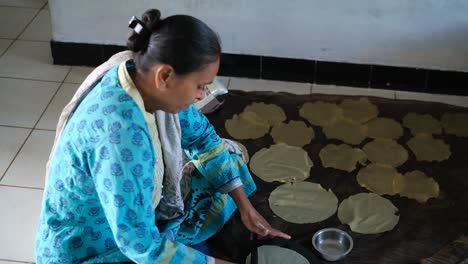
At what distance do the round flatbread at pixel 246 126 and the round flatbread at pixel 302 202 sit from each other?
319 mm

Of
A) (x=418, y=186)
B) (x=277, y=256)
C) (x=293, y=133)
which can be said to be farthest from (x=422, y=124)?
(x=277, y=256)

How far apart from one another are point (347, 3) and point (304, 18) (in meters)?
0.19

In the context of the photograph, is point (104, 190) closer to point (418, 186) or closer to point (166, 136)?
point (166, 136)

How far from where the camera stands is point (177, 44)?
1.16 meters

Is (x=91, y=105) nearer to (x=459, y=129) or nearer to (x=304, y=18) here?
(x=304, y=18)

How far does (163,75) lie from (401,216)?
1.12 meters

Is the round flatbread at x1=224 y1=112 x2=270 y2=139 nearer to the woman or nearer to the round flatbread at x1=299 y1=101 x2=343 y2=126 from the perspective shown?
the round flatbread at x1=299 y1=101 x2=343 y2=126

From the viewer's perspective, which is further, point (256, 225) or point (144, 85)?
point (256, 225)

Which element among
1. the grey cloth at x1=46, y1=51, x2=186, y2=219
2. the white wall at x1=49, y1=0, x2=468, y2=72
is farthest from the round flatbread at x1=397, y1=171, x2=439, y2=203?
the grey cloth at x1=46, y1=51, x2=186, y2=219

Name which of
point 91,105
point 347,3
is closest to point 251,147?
point 347,3

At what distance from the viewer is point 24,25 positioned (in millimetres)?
3133

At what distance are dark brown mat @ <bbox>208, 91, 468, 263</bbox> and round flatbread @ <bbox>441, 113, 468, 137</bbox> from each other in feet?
0.11

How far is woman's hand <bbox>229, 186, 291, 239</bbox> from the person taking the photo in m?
1.66

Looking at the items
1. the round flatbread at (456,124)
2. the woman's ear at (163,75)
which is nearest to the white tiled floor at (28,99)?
the round flatbread at (456,124)
